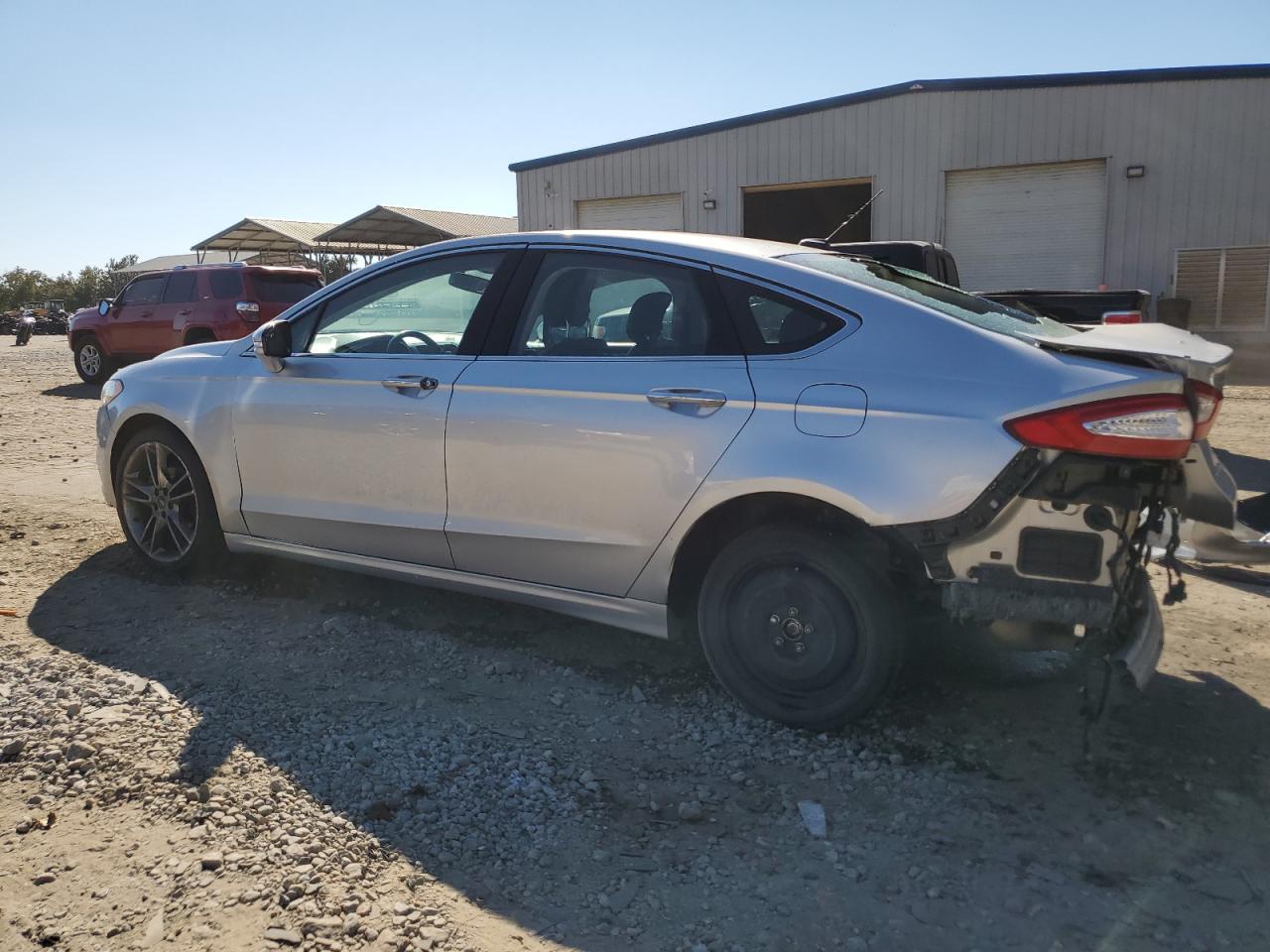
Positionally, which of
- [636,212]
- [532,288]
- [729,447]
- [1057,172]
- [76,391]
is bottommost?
[76,391]

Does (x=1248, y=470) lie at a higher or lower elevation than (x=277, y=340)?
lower

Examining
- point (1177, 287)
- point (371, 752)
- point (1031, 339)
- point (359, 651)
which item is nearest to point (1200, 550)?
point (1031, 339)

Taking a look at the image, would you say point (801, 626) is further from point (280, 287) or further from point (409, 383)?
point (280, 287)

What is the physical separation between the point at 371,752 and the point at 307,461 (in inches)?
62.1

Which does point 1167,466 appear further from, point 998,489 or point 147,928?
point 147,928

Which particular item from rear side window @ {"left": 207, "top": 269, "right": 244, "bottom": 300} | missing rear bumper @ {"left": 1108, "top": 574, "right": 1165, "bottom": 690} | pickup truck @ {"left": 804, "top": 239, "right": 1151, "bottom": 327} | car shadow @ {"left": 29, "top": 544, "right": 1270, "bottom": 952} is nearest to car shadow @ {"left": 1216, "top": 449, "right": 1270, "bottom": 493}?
pickup truck @ {"left": 804, "top": 239, "right": 1151, "bottom": 327}

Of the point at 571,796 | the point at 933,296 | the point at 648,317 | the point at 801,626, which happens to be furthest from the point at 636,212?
the point at 571,796

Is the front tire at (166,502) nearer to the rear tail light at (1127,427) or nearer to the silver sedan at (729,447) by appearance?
the silver sedan at (729,447)

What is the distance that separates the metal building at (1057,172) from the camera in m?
15.7

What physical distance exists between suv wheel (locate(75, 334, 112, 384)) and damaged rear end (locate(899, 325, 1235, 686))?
53.4ft

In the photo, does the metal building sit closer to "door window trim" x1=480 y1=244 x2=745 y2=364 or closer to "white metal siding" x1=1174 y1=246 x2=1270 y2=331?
"white metal siding" x1=1174 y1=246 x2=1270 y2=331

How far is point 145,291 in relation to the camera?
15688 mm

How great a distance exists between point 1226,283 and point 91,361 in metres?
18.1

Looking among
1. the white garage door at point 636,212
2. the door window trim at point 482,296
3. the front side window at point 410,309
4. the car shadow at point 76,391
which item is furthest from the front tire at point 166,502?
the white garage door at point 636,212
